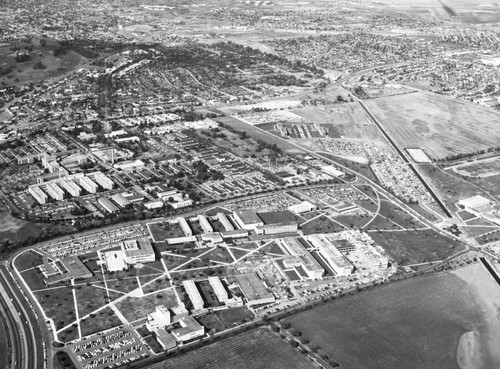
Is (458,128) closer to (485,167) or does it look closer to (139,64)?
(485,167)

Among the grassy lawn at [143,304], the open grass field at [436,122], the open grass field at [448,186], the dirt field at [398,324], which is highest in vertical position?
the open grass field at [436,122]

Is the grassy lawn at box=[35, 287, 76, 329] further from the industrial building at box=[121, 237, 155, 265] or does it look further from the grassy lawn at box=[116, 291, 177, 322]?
the industrial building at box=[121, 237, 155, 265]

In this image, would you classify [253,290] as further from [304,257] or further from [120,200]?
[120,200]

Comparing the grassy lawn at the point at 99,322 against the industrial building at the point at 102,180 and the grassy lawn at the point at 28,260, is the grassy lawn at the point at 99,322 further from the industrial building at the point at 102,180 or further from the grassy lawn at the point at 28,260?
the industrial building at the point at 102,180

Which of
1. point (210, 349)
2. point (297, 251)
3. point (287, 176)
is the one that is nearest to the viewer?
point (210, 349)

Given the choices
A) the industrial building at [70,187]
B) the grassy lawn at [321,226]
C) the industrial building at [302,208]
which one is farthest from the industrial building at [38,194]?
the grassy lawn at [321,226]

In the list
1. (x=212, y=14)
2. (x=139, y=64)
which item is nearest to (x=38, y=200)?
(x=139, y=64)

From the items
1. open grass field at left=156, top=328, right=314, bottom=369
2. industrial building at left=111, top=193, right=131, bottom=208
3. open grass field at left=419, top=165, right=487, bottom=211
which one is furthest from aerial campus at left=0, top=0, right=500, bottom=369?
industrial building at left=111, top=193, right=131, bottom=208
